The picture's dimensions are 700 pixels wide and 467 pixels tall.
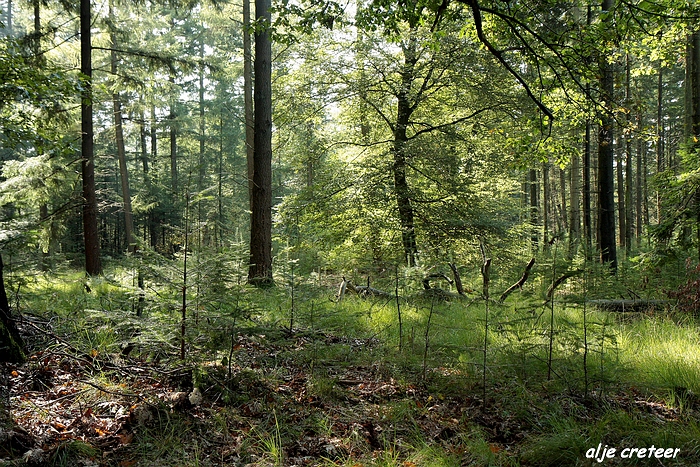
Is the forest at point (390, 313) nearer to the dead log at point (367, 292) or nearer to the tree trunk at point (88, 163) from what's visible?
the dead log at point (367, 292)

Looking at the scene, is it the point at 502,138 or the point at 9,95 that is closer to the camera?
the point at 9,95

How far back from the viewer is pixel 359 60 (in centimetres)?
1012

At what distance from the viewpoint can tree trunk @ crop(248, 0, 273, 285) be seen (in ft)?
29.2

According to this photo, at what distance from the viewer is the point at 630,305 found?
724 cm

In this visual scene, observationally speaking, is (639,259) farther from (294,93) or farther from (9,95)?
(9,95)

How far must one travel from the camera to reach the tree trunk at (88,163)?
1096 cm

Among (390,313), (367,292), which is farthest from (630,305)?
(367,292)

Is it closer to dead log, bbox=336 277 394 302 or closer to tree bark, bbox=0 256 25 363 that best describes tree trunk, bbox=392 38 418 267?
dead log, bbox=336 277 394 302

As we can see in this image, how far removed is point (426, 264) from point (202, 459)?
3.86 m

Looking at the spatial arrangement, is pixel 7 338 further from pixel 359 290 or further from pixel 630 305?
pixel 630 305

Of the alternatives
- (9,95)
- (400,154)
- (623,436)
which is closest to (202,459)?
(623,436)

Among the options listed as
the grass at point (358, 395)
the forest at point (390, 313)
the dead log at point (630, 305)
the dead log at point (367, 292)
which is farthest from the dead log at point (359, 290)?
the dead log at point (630, 305)

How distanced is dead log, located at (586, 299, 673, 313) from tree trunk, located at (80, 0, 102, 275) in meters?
12.1

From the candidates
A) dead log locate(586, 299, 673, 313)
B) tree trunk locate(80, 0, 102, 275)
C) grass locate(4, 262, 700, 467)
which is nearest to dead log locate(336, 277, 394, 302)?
grass locate(4, 262, 700, 467)
